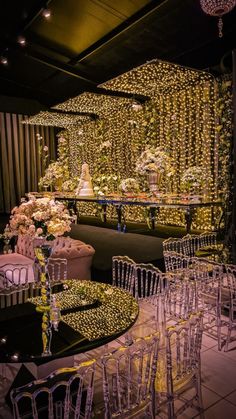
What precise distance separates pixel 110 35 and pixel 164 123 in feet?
7.42

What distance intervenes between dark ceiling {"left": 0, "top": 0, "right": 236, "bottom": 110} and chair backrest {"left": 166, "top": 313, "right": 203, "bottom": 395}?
4.91 meters

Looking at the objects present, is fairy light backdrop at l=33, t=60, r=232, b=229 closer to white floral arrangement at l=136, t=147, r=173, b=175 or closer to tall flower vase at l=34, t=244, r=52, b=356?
white floral arrangement at l=136, t=147, r=173, b=175

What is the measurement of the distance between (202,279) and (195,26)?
4.56 meters

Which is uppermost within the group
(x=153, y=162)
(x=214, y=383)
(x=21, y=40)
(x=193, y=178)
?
(x=21, y=40)

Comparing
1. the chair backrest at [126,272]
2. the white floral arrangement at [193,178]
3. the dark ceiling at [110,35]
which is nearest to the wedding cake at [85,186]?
the dark ceiling at [110,35]

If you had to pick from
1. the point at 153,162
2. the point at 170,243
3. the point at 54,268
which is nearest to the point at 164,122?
the point at 153,162

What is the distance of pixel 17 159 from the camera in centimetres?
1088

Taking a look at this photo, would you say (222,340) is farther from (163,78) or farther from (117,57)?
(117,57)

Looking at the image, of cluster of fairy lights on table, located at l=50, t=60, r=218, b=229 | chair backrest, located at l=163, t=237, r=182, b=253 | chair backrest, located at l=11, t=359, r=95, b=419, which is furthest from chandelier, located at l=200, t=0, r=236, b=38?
chair backrest, located at l=11, t=359, r=95, b=419

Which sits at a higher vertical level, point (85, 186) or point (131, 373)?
point (85, 186)

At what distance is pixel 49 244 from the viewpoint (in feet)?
7.03

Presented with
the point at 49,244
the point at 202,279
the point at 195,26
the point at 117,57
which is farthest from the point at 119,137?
the point at 49,244

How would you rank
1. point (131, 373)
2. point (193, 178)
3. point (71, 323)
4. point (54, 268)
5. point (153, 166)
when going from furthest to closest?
point (153, 166) → point (193, 178) → point (54, 268) → point (71, 323) → point (131, 373)

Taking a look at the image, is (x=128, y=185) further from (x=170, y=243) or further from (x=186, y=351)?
(x=186, y=351)
